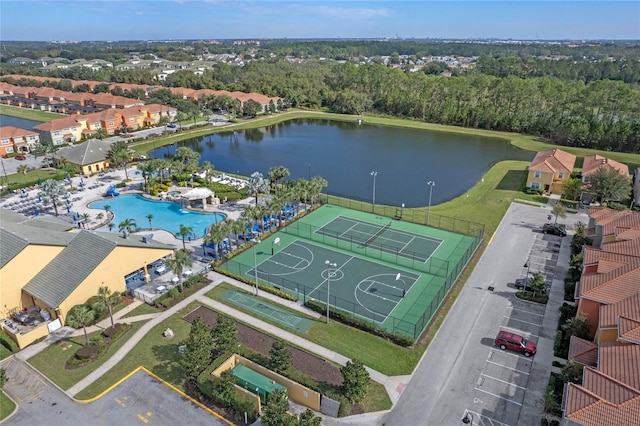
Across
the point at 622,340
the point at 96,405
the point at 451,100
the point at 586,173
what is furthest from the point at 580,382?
the point at 451,100

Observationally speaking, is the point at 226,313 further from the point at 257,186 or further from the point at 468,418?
the point at 257,186

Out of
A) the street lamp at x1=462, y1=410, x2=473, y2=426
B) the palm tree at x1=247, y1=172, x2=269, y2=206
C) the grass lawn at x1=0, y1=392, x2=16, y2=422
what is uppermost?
the palm tree at x1=247, y1=172, x2=269, y2=206

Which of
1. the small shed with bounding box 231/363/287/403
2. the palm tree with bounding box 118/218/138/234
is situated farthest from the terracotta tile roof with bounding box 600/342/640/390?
the palm tree with bounding box 118/218/138/234

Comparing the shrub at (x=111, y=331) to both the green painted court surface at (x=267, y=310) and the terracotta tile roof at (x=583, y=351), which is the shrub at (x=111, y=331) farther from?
the terracotta tile roof at (x=583, y=351)

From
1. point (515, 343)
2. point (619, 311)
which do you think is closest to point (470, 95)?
point (619, 311)

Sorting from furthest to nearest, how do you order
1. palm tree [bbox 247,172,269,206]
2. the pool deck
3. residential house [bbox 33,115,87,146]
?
residential house [bbox 33,115,87,146] → palm tree [bbox 247,172,269,206] → the pool deck

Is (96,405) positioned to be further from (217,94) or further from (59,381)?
(217,94)

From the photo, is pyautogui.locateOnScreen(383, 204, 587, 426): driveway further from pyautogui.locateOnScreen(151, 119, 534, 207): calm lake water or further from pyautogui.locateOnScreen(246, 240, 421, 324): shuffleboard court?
pyautogui.locateOnScreen(151, 119, 534, 207): calm lake water

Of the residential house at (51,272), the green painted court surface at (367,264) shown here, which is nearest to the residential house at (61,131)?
the residential house at (51,272)
